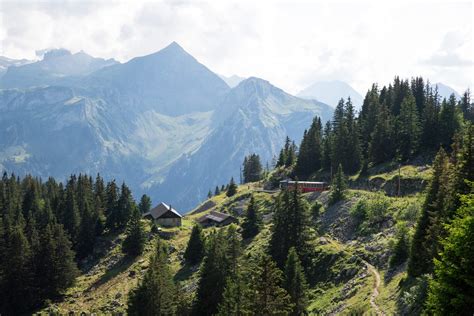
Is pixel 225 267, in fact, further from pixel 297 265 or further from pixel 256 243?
pixel 256 243

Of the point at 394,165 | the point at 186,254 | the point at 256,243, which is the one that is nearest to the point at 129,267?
the point at 186,254

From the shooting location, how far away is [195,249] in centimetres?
8738

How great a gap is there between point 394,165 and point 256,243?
147 feet

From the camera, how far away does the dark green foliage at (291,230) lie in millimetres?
67500

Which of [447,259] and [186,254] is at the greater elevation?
[447,259]

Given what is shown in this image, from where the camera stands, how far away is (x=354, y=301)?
156 feet

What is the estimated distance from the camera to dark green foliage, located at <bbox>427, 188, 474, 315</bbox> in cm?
2636

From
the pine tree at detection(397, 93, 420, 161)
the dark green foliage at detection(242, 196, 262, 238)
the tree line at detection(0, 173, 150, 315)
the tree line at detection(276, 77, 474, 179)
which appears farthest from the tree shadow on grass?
the pine tree at detection(397, 93, 420, 161)

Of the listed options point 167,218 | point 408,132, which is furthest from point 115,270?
point 408,132

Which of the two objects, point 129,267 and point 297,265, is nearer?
point 297,265

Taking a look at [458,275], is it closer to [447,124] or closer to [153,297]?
[153,297]

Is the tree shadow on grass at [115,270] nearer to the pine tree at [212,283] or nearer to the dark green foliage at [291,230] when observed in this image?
the pine tree at [212,283]

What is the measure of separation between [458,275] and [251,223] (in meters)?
63.4

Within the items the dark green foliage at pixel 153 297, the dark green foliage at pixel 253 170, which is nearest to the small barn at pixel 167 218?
the dark green foliage at pixel 153 297
